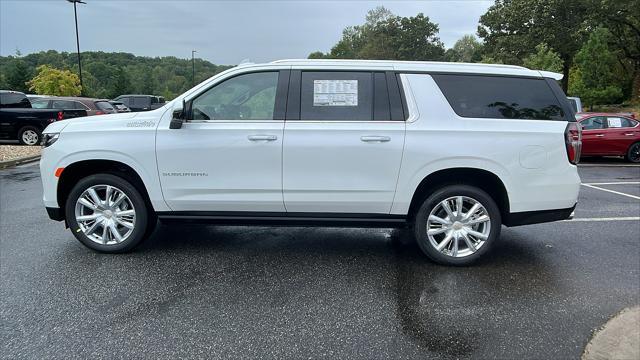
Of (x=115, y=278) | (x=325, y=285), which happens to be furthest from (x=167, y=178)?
(x=325, y=285)

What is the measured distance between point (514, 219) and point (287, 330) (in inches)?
98.4

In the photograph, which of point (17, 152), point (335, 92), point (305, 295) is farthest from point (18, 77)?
point (305, 295)

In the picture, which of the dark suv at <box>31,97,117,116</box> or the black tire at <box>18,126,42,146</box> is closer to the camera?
the black tire at <box>18,126,42,146</box>

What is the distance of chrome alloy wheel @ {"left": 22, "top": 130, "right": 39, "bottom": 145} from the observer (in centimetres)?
1460

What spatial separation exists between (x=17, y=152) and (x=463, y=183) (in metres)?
13.2

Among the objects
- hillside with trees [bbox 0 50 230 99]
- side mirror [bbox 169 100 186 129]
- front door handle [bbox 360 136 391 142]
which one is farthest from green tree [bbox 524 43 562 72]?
hillside with trees [bbox 0 50 230 99]

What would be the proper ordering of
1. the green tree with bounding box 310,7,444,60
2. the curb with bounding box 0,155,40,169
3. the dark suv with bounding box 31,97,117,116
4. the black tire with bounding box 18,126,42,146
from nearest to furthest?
1. the curb with bounding box 0,155,40,169
2. the black tire with bounding box 18,126,42,146
3. the dark suv with bounding box 31,97,117,116
4. the green tree with bounding box 310,7,444,60

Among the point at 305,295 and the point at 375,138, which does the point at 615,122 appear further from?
the point at 305,295

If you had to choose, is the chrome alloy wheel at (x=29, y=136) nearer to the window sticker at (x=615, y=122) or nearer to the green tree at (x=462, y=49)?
the window sticker at (x=615, y=122)

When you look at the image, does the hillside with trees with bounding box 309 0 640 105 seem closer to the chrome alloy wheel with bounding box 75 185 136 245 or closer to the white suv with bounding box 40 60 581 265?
the white suv with bounding box 40 60 581 265

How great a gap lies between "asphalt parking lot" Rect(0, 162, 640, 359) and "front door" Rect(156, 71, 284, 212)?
2.14 ft

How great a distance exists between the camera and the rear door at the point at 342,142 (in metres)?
4.15

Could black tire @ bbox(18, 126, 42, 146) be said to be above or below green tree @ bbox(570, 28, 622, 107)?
below

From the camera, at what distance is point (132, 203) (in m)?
4.46
